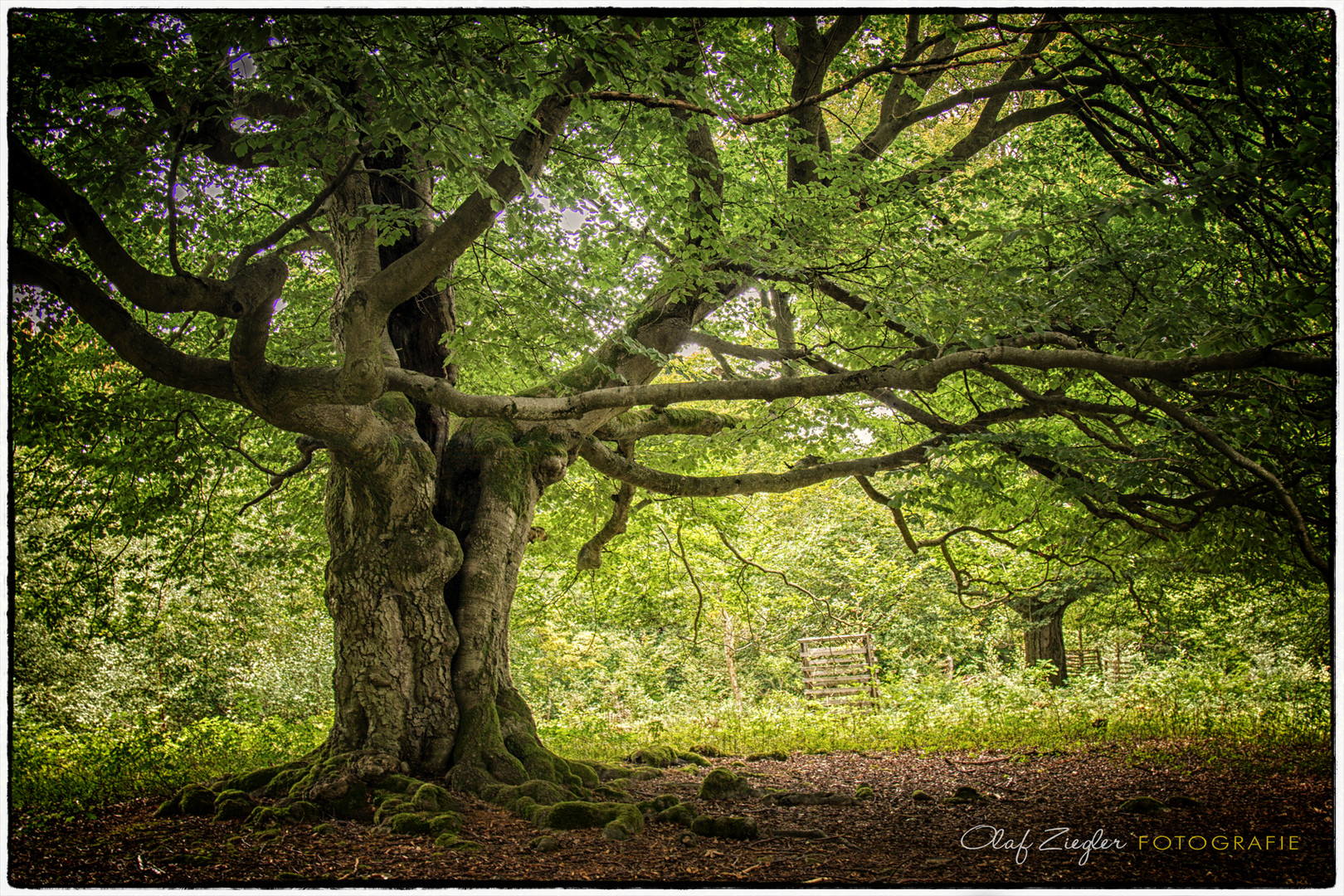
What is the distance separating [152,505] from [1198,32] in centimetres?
731

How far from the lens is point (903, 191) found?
5348mm

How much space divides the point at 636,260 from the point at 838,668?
9525 mm

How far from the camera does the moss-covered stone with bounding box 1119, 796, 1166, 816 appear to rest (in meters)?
4.17

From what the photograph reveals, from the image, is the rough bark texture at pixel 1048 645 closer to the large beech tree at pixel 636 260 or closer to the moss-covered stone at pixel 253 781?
the large beech tree at pixel 636 260

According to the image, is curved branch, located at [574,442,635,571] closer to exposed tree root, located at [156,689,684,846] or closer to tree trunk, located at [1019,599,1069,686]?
exposed tree root, located at [156,689,684,846]

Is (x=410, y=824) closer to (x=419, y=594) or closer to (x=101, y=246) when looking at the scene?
(x=419, y=594)

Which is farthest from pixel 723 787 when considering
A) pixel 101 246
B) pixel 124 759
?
pixel 101 246

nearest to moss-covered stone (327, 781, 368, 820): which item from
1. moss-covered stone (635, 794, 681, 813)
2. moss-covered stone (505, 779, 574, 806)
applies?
moss-covered stone (505, 779, 574, 806)

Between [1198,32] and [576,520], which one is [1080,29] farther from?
[576,520]

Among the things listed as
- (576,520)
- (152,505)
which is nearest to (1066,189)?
(576,520)

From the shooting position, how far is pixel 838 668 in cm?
1303

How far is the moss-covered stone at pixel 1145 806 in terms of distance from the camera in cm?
417

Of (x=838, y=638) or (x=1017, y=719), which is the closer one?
(x=1017, y=719)

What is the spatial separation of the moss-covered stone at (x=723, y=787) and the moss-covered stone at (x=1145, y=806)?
2.39 m
